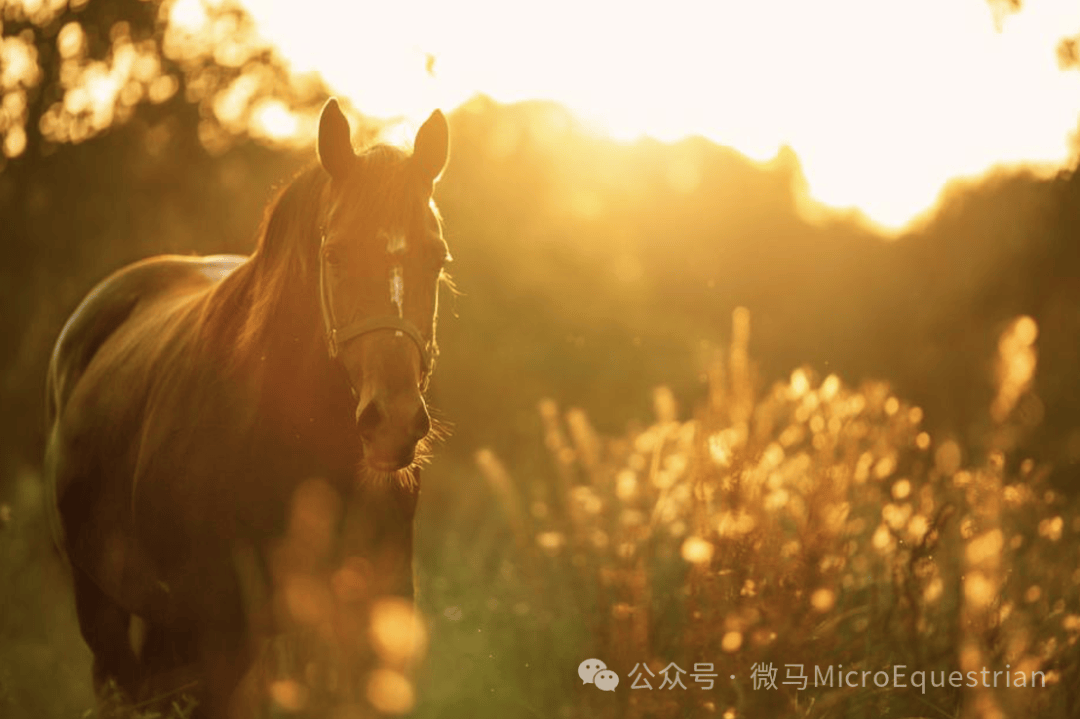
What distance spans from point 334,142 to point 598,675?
2.05 metres

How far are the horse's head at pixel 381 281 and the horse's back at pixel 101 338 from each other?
169 cm

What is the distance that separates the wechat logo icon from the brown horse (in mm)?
681

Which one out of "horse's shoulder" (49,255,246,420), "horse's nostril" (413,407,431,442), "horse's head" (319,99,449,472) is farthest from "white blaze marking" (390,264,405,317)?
"horse's shoulder" (49,255,246,420)

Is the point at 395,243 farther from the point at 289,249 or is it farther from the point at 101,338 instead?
the point at 101,338

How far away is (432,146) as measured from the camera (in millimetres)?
4570

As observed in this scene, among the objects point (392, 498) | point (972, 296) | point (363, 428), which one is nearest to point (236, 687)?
point (392, 498)

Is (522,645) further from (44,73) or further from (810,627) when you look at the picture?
(44,73)

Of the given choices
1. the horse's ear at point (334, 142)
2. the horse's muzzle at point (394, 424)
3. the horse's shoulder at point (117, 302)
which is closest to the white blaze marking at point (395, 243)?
the horse's ear at point (334, 142)

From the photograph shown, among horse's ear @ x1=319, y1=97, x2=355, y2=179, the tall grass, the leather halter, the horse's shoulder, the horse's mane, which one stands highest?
the horse's shoulder

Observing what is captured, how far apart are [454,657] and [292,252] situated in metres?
2.42

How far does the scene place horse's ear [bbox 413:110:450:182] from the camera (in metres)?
4.53

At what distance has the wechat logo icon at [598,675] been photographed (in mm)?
4320

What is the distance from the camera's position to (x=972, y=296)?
49.8 ft

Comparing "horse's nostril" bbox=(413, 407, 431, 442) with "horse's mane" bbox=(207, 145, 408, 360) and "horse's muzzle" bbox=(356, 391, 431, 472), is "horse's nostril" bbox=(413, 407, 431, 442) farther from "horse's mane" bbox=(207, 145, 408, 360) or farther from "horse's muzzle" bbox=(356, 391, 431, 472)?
"horse's mane" bbox=(207, 145, 408, 360)
